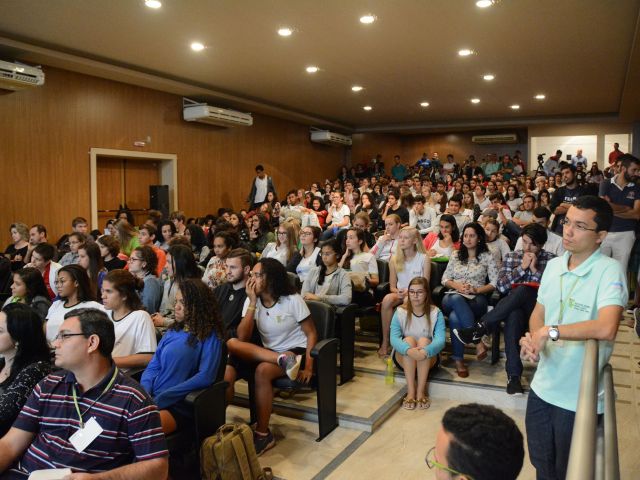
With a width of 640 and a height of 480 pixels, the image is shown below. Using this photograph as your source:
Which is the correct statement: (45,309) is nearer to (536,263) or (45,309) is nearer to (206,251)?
(206,251)

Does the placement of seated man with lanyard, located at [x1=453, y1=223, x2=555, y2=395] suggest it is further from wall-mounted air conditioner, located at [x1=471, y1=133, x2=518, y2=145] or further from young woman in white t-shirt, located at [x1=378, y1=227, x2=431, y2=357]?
wall-mounted air conditioner, located at [x1=471, y1=133, x2=518, y2=145]

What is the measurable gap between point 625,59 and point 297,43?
488 centimetres

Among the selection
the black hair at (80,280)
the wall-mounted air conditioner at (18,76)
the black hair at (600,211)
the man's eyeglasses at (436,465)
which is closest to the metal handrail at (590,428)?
the man's eyeglasses at (436,465)

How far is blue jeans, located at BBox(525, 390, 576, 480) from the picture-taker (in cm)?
177

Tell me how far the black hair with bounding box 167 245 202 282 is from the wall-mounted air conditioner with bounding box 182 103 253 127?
21.2 ft

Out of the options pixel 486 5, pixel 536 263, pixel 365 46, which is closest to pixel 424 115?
pixel 365 46

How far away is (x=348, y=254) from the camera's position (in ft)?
17.2

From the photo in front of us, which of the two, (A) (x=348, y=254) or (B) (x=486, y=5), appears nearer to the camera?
(A) (x=348, y=254)

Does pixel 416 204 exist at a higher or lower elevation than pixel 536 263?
higher

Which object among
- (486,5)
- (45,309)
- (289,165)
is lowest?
(45,309)

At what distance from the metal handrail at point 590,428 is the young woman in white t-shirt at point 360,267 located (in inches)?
122

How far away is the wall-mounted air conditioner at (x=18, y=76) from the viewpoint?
6766mm

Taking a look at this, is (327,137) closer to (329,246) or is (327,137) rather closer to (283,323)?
(329,246)

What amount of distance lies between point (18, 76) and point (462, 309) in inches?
241
